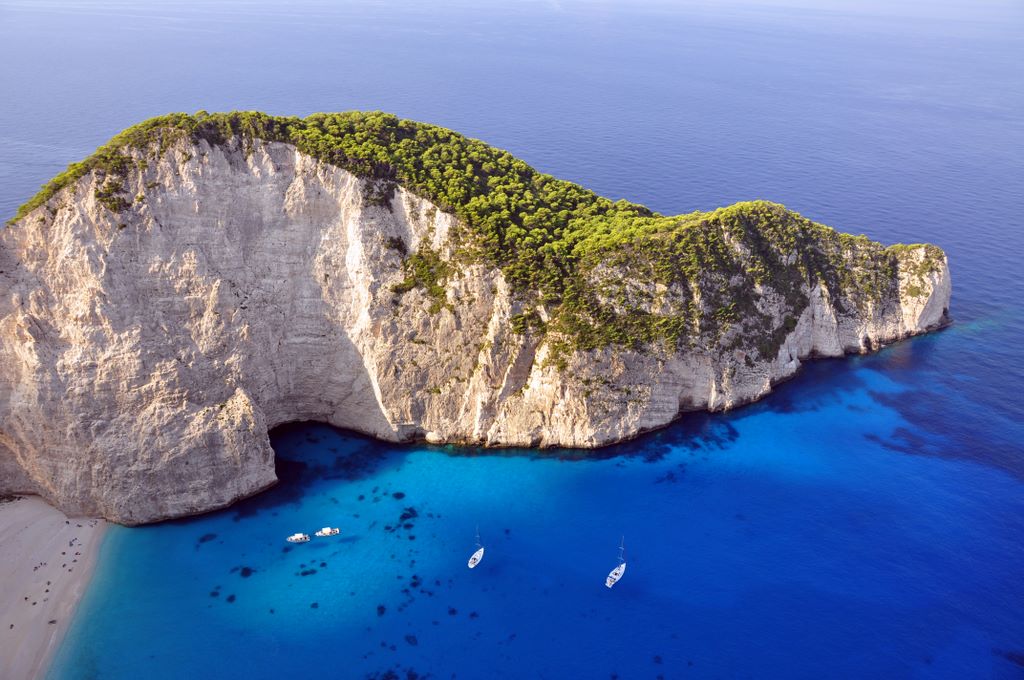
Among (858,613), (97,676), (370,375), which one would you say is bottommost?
(97,676)

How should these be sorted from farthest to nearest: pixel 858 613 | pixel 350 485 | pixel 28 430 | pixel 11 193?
pixel 11 193
pixel 350 485
pixel 28 430
pixel 858 613

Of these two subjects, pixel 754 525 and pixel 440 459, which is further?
pixel 440 459

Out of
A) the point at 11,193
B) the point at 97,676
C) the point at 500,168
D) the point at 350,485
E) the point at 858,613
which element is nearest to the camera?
the point at 97,676

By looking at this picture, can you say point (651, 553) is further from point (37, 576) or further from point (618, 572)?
point (37, 576)

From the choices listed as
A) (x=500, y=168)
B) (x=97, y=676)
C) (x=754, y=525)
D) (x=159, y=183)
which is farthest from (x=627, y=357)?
(x=97, y=676)

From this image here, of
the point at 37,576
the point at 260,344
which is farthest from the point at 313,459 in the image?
the point at 37,576

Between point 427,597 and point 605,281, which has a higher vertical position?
point 605,281

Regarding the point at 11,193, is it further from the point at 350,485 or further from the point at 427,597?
the point at 427,597
